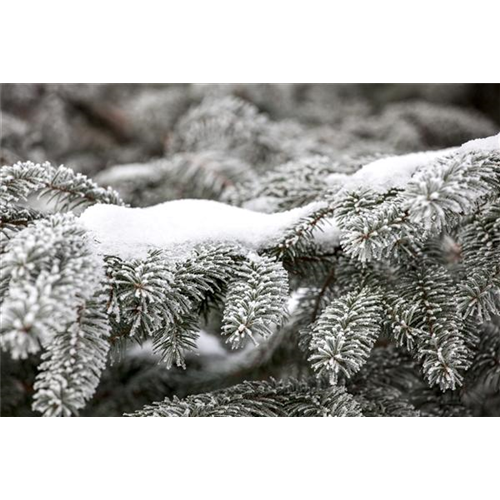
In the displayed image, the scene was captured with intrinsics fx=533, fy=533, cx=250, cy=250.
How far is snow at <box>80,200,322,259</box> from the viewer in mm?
947

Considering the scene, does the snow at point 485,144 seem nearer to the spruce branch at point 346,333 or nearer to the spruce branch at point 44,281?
the spruce branch at point 346,333

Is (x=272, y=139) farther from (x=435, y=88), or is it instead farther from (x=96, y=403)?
(x=435, y=88)

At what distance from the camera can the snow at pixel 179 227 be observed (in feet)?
3.11

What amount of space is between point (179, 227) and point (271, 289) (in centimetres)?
25

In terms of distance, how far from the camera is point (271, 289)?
89 cm

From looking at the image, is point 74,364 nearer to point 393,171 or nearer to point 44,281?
point 44,281

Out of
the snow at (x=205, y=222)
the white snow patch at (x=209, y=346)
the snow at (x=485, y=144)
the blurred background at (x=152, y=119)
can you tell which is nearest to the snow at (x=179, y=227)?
the snow at (x=205, y=222)

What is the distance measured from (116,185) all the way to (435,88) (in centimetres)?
209

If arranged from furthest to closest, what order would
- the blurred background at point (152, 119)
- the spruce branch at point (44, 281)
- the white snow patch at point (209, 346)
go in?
the blurred background at point (152, 119) < the white snow patch at point (209, 346) < the spruce branch at point (44, 281)

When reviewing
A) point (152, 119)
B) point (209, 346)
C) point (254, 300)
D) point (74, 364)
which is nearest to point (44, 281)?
point (74, 364)

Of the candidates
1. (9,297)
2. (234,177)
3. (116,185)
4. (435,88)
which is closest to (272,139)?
(234,177)

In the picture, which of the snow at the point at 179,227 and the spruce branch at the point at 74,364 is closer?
the spruce branch at the point at 74,364

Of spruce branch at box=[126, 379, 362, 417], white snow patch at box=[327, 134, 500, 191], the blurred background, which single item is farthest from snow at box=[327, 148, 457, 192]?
the blurred background

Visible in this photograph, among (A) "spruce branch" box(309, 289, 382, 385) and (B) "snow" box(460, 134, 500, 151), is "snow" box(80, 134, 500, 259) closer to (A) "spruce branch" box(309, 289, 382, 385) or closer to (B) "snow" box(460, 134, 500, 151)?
(B) "snow" box(460, 134, 500, 151)
